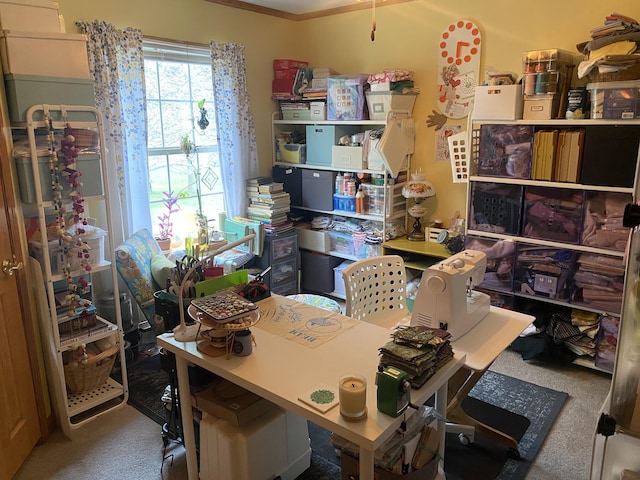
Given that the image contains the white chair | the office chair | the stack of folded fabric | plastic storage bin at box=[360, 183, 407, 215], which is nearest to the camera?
the stack of folded fabric

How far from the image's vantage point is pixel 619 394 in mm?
1356

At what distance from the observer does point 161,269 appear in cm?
324

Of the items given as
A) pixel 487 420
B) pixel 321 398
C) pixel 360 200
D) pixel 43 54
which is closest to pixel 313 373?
pixel 321 398

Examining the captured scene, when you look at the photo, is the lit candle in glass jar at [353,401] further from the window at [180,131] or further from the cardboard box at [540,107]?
the window at [180,131]

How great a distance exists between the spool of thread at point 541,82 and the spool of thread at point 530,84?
22mm

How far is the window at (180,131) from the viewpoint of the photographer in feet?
11.9

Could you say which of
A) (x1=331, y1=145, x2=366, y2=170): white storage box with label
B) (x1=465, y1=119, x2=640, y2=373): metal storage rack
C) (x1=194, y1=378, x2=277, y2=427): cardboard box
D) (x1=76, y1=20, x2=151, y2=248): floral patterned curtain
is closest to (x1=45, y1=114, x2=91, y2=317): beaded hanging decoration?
(x1=76, y1=20, x2=151, y2=248): floral patterned curtain

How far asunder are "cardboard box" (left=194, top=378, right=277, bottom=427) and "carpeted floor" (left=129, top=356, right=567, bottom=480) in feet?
1.59

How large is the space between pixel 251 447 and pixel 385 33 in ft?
10.5

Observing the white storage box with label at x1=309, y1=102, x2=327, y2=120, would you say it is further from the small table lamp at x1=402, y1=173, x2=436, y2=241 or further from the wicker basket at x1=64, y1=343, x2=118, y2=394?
the wicker basket at x1=64, y1=343, x2=118, y2=394

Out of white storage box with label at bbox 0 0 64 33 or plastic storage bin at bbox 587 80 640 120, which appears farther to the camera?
plastic storage bin at bbox 587 80 640 120

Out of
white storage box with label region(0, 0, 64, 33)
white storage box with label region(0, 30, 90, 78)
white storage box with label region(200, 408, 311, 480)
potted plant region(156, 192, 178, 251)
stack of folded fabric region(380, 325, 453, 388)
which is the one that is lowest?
white storage box with label region(200, 408, 311, 480)

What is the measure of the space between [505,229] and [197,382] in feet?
7.01

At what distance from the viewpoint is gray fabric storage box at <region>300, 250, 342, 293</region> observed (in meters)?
4.33
